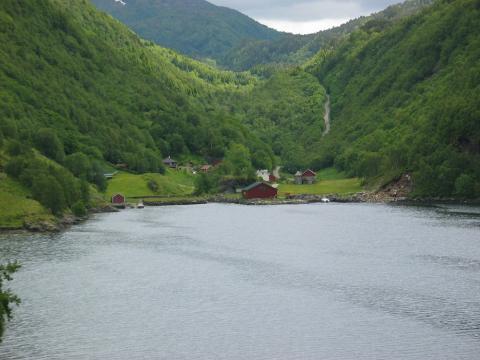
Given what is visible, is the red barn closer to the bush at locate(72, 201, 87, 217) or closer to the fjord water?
the bush at locate(72, 201, 87, 217)

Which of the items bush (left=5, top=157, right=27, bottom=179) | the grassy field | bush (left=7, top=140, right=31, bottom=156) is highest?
bush (left=7, top=140, right=31, bottom=156)

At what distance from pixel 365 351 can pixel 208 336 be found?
13.4 meters

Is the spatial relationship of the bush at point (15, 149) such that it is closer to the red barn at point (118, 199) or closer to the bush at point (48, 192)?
the bush at point (48, 192)

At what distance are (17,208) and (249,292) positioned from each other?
63.4 m

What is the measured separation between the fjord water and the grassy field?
19.4 feet

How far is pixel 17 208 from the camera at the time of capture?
450 feet

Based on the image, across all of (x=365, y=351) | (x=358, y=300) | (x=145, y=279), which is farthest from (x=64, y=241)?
(x=365, y=351)

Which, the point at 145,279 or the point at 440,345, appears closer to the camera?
the point at 440,345

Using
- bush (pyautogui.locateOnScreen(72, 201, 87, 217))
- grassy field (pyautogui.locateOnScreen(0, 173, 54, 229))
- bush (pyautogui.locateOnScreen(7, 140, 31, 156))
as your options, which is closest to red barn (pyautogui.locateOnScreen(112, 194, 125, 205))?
bush (pyautogui.locateOnScreen(7, 140, 31, 156))

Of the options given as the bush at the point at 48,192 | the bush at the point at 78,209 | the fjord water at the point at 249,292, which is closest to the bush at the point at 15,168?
the bush at the point at 48,192

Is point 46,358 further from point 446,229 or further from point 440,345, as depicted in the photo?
point 446,229

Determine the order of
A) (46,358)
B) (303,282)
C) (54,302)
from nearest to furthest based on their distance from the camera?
(46,358), (54,302), (303,282)

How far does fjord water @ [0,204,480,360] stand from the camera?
66.2 m

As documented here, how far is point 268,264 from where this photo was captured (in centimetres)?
10512
